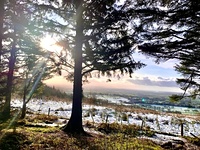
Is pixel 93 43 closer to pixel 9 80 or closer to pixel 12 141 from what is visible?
pixel 12 141

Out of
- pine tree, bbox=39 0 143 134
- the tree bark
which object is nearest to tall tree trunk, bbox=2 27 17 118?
the tree bark

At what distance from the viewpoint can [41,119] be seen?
14938 millimetres

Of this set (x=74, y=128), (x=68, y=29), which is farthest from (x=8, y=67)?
(x=74, y=128)

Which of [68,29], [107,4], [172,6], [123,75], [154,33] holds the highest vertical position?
[107,4]

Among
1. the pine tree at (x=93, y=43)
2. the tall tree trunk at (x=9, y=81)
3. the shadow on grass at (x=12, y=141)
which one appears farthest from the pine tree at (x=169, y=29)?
the tall tree trunk at (x=9, y=81)

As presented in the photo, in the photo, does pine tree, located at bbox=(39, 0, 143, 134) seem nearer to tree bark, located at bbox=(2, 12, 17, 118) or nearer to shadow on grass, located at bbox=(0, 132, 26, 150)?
shadow on grass, located at bbox=(0, 132, 26, 150)

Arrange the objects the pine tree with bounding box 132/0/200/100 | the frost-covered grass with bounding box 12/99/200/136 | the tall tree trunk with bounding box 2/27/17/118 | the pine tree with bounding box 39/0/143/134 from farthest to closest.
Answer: the tall tree trunk with bounding box 2/27/17/118 < the frost-covered grass with bounding box 12/99/200/136 < the pine tree with bounding box 39/0/143/134 < the pine tree with bounding box 132/0/200/100

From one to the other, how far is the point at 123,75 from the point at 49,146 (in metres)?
5.92

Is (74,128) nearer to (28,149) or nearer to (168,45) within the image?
(28,149)

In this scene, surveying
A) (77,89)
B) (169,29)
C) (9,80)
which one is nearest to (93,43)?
(77,89)

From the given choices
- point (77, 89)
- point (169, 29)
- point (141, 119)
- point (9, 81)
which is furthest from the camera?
point (141, 119)

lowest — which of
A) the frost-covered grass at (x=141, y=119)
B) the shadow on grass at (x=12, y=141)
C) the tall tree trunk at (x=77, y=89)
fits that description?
the frost-covered grass at (x=141, y=119)

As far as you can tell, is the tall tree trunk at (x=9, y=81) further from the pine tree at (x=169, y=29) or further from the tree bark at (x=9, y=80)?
the pine tree at (x=169, y=29)

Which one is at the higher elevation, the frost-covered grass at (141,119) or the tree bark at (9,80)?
the tree bark at (9,80)
